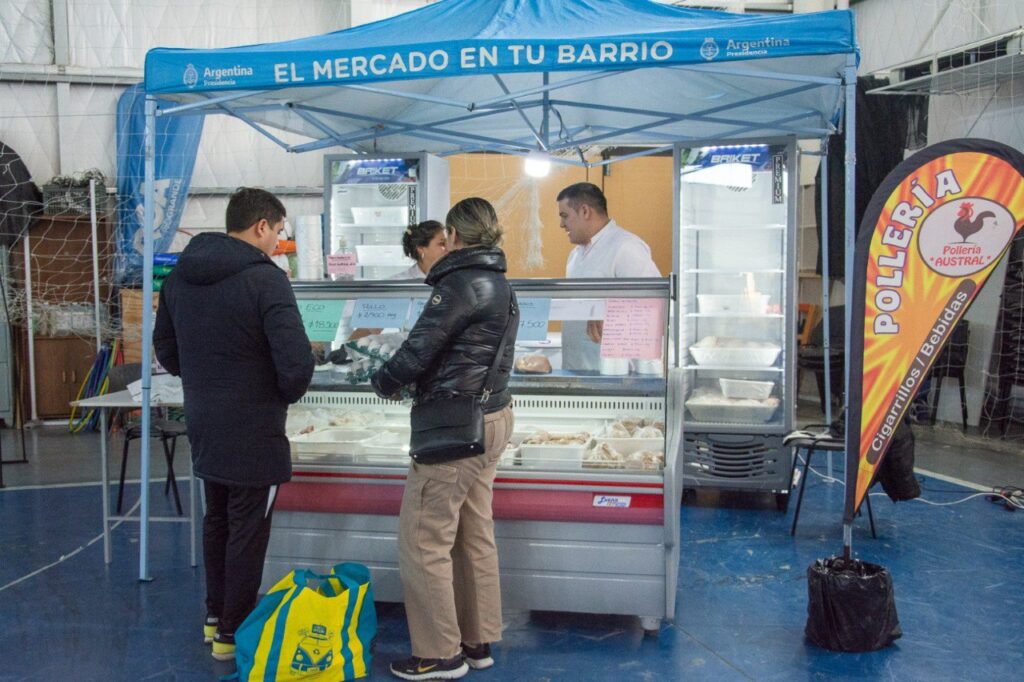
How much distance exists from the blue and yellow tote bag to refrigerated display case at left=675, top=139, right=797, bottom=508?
3.10 m

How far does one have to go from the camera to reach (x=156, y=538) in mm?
5492

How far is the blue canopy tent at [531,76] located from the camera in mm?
3672

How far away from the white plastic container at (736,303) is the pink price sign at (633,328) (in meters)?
2.42

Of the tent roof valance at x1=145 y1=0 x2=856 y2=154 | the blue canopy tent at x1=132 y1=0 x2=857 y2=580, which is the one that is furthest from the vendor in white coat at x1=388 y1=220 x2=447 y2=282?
the blue canopy tent at x1=132 y1=0 x2=857 y2=580

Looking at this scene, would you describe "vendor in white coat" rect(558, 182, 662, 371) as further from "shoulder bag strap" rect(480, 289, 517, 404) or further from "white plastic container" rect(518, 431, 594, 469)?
"shoulder bag strap" rect(480, 289, 517, 404)

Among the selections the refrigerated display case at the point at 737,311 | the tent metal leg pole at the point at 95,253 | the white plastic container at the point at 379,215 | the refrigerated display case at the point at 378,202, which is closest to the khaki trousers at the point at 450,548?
the refrigerated display case at the point at 737,311

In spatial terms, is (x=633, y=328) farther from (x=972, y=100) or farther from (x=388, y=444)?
(x=972, y=100)

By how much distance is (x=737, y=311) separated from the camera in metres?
6.23

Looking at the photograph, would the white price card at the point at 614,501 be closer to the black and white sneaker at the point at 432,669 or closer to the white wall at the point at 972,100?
the black and white sneaker at the point at 432,669

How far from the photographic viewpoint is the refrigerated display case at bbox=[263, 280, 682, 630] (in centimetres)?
379

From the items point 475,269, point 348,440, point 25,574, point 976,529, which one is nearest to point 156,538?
point 25,574

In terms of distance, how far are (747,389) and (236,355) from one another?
371cm

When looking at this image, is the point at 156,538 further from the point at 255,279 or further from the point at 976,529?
the point at 976,529

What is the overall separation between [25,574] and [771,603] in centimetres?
379
